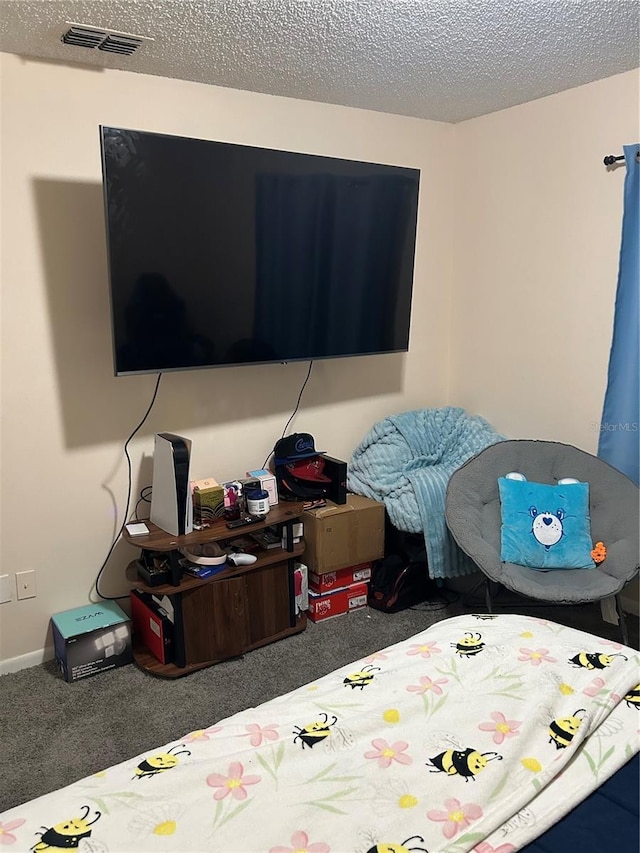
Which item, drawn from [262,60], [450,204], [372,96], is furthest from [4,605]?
[450,204]

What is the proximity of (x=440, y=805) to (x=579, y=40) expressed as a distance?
254 cm

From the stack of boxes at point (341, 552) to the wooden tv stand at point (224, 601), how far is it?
116 mm

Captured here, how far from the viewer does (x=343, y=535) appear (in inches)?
125

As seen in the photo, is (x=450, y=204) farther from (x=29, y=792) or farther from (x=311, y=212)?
(x=29, y=792)

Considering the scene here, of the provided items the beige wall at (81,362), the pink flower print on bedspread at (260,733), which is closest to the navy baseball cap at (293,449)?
the beige wall at (81,362)

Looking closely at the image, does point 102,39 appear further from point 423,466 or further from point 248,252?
point 423,466

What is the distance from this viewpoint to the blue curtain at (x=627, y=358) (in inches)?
116

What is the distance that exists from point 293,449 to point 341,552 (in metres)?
0.52

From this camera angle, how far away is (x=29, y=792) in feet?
7.09

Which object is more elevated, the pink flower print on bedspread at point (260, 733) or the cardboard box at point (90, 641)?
the pink flower print on bedspread at point (260, 733)

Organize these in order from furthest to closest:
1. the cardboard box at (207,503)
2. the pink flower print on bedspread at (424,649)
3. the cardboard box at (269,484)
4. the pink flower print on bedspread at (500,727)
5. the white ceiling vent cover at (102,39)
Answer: the cardboard box at (269,484), the cardboard box at (207,503), the white ceiling vent cover at (102,39), the pink flower print on bedspread at (424,649), the pink flower print on bedspread at (500,727)

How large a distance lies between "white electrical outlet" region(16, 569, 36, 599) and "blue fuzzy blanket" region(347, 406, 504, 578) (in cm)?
152

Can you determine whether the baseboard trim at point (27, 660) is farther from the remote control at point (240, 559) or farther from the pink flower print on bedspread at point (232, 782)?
the pink flower print on bedspread at point (232, 782)

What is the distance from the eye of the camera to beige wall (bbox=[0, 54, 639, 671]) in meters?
2.65
